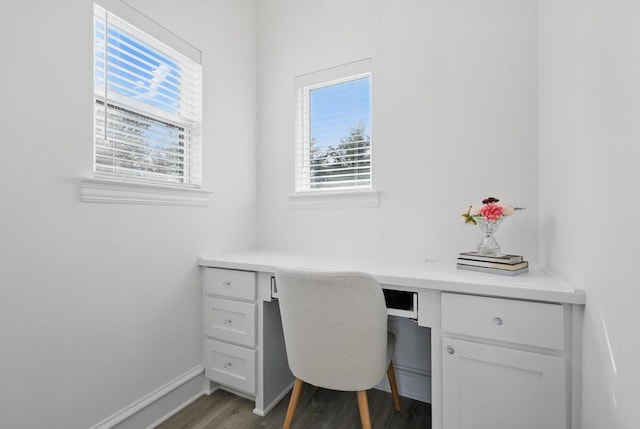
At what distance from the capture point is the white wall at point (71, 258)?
3.76 feet

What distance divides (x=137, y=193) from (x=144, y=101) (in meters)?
0.52

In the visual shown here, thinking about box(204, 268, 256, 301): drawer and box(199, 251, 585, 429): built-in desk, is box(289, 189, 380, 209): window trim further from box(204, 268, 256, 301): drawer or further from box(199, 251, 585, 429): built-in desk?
box(204, 268, 256, 301): drawer

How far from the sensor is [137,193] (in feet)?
5.11

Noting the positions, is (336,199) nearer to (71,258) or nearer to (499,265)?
(499,265)

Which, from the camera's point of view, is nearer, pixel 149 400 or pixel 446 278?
pixel 446 278

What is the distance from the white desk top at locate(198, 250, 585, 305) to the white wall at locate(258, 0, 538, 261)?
23 centimetres

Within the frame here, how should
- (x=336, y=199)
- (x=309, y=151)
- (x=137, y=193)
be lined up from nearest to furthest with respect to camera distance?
(x=137, y=193), (x=336, y=199), (x=309, y=151)

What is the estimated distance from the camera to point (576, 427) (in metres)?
1.05

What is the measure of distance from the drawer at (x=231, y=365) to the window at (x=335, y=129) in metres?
1.15

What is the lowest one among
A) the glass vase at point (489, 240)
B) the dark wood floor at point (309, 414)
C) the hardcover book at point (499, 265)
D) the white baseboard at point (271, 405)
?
the dark wood floor at point (309, 414)

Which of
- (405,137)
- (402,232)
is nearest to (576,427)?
(402,232)

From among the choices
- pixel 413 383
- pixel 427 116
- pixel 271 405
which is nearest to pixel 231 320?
pixel 271 405

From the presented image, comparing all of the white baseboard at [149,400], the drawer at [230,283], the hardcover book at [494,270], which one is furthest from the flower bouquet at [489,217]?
the white baseboard at [149,400]

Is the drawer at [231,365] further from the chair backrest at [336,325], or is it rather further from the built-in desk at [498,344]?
the built-in desk at [498,344]
